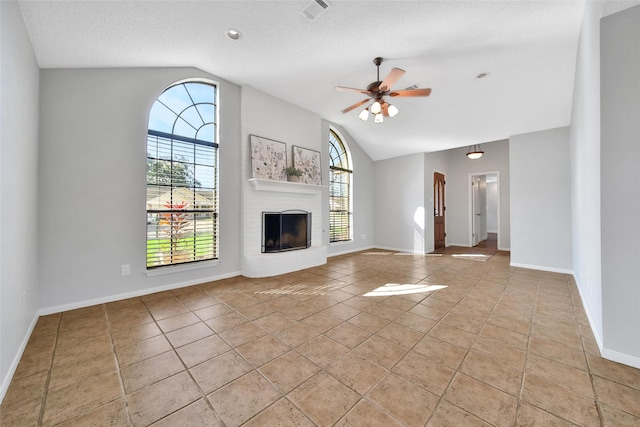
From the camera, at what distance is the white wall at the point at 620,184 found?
5.59 feet

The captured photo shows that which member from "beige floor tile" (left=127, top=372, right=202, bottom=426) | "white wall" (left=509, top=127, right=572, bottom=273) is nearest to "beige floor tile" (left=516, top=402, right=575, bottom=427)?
"beige floor tile" (left=127, top=372, right=202, bottom=426)

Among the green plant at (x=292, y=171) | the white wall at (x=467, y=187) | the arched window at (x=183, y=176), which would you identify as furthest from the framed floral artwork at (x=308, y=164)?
the white wall at (x=467, y=187)

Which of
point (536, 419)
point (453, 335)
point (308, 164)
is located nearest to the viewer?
point (536, 419)

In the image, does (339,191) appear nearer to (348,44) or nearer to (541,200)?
(348,44)

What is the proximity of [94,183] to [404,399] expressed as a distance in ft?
12.1

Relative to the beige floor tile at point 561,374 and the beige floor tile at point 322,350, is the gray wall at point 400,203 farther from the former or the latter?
the beige floor tile at point 322,350

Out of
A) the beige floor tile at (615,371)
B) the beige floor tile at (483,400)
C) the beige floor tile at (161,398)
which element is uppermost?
the beige floor tile at (161,398)

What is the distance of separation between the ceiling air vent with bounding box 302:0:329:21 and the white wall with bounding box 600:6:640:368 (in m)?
2.13

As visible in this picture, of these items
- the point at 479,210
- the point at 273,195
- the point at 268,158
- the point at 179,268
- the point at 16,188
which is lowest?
the point at 179,268

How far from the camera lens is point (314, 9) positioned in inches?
91.9

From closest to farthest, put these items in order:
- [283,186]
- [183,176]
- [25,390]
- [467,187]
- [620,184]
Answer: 1. [25,390]
2. [620,184]
3. [183,176]
4. [283,186]
5. [467,187]

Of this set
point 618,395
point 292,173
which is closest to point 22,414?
point 618,395

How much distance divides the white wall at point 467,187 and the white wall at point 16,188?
8370mm

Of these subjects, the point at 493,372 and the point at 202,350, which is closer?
the point at 493,372
